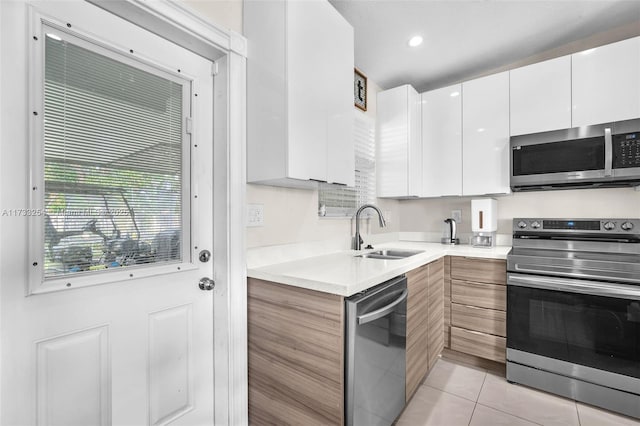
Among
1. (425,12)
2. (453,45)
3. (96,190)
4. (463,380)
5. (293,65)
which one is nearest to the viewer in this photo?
(96,190)

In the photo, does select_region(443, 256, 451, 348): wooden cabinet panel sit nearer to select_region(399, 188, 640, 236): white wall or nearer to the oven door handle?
the oven door handle

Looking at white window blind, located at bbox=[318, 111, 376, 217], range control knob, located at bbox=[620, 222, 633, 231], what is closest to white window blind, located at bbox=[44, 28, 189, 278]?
white window blind, located at bbox=[318, 111, 376, 217]

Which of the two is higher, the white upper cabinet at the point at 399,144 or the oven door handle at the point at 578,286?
the white upper cabinet at the point at 399,144

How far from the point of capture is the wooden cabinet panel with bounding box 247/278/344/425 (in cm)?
118

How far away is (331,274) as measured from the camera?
1367 mm

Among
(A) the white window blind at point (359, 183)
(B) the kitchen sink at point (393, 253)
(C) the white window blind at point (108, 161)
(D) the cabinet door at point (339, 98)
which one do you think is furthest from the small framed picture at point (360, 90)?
(C) the white window blind at point (108, 161)

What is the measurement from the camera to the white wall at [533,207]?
7.16 feet

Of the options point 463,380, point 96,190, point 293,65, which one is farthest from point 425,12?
point 463,380

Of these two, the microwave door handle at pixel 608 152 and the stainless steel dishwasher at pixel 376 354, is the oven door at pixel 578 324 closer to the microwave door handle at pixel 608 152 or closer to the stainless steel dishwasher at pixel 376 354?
the microwave door handle at pixel 608 152

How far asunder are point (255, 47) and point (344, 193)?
1219mm

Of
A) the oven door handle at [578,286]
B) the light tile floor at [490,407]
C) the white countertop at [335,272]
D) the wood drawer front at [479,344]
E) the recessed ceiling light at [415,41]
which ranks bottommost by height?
the light tile floor at [490,407]

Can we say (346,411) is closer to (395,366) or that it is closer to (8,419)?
(395,366)

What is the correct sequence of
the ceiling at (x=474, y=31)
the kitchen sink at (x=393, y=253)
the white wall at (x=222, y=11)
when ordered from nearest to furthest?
1. the white wall at (x=222, y=11)
2. the ceiling at (x=474, y=31)
3. the kitchen sink at (x=393, y=253)

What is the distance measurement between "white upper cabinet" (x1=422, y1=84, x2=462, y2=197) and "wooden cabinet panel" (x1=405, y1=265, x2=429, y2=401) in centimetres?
101
